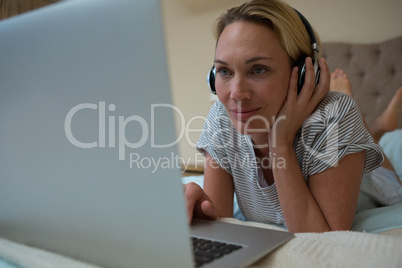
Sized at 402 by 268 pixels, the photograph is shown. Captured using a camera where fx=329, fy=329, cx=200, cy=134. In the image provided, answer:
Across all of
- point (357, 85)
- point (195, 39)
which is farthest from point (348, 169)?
point (195, 39)

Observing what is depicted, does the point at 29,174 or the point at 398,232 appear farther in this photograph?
the point at 398,232

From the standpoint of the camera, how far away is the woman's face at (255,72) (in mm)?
817

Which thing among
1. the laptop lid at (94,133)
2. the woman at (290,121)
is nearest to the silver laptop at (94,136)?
the laptop lid at (94,133)

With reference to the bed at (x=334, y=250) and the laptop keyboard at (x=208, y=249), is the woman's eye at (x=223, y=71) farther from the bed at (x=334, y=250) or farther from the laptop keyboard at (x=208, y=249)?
the laptop keyboard at (x=208, y=249)

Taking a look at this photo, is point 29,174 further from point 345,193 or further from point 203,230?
point 345,193

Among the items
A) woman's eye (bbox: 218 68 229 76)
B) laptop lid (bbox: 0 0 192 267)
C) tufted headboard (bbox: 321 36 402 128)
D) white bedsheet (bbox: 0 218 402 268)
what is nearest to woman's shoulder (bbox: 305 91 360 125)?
woman's eye (bbox: 218 68 229 76)

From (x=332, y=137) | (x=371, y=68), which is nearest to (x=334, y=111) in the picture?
(x=332, y=137)

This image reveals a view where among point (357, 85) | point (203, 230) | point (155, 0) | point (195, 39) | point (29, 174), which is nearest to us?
point (155, 0)

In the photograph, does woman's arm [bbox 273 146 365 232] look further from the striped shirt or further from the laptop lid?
the laptop lid

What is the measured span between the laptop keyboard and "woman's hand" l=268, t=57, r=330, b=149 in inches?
16.8

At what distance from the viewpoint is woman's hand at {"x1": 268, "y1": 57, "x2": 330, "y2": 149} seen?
2.72 feet

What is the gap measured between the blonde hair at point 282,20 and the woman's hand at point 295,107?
0.20ft

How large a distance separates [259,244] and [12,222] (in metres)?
0.34

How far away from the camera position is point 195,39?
2686 mm
